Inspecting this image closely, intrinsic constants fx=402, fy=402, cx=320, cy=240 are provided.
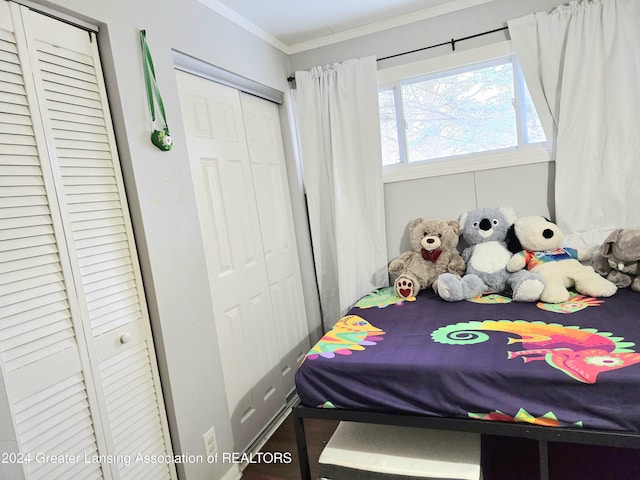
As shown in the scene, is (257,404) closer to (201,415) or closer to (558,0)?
(201,415)

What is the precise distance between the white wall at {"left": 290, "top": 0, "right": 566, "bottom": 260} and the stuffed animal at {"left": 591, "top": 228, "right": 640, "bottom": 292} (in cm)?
40

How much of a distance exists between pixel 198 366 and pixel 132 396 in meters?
0.31

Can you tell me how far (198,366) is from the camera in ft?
5.83

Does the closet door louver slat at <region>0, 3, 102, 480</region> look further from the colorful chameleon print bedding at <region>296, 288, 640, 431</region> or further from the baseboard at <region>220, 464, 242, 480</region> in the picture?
the colorful chameleon print bedding at <region>296, 288, 640, 431</region>

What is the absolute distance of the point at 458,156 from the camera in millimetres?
2584

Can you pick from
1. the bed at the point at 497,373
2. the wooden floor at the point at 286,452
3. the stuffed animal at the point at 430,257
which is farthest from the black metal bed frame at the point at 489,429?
the stuffed animal at the point at 430,257

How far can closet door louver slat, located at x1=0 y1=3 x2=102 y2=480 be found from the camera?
1.15 m

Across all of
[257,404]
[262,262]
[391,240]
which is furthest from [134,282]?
[391,240]

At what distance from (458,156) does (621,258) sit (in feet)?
3.46

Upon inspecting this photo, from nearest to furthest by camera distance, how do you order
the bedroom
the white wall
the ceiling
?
the bedroom, the ceiling, the white wall

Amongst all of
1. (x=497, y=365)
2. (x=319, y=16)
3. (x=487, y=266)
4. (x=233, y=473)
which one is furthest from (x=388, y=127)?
(x=233, y=473)

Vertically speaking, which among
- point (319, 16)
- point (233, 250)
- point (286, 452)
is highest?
point (319, 16)

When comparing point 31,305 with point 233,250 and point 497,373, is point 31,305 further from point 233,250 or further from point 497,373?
point 497,373

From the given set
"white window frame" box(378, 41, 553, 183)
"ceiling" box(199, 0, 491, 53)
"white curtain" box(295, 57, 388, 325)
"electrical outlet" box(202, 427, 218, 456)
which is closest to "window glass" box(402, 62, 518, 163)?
"white window frame" box(378, 41, 553, 183)
